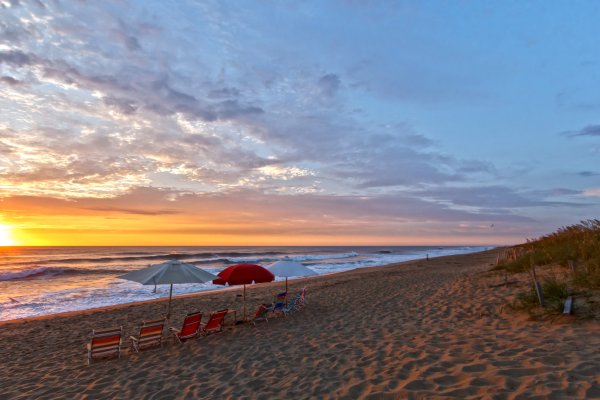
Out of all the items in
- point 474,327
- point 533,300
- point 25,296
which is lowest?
point 25,296

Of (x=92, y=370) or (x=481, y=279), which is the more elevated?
(x=481, y=279)

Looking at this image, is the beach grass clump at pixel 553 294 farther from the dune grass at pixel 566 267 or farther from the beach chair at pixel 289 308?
the beach chair at pixel 289 308

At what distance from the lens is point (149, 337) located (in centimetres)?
832

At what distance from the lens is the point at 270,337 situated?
849cm

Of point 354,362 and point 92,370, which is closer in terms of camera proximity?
point 354,362

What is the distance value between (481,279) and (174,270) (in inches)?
443

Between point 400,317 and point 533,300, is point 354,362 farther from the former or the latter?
point 533,300

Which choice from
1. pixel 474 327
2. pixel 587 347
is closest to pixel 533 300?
pixel 474 327

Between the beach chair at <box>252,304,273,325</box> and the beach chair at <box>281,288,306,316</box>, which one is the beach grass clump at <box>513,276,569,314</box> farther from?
the beach chair at <box>252,304,273,325</box>

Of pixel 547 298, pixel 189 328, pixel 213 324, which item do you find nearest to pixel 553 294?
pixel 547 298

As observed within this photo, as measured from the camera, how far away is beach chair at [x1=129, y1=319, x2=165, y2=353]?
823 centimetres

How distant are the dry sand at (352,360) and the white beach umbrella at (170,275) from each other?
1.58m

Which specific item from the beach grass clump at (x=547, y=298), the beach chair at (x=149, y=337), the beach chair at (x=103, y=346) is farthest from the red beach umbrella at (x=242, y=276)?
the beach grass clump at (x=547, y=298)

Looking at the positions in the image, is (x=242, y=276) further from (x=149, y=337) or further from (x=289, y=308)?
(x=149, y=337)
